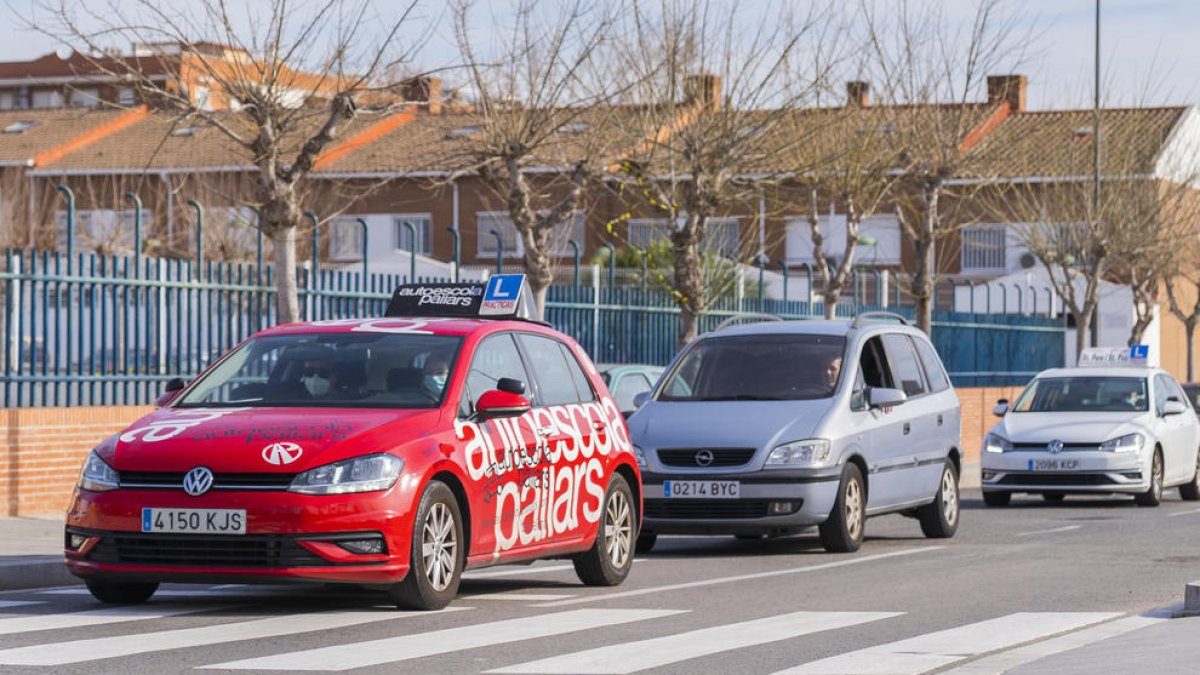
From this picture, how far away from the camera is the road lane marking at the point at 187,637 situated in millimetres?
9062

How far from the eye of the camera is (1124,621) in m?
10.9

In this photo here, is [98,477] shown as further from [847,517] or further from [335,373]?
[847,517]

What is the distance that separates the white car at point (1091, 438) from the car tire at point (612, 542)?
37.6ft

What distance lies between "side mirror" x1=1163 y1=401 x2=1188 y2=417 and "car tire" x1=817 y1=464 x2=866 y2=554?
953cm

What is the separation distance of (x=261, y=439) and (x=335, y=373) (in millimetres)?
1167

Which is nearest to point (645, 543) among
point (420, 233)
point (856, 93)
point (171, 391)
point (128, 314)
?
point (128, 314)

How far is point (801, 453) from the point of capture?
622 inches

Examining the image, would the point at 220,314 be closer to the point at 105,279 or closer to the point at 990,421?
the point at 105,279

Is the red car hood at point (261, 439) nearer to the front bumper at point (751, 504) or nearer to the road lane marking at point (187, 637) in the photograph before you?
the road lane marking at point (187, 637)

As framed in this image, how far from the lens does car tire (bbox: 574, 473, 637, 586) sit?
12883 millimetres

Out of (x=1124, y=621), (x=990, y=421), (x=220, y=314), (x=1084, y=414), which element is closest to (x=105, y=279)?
(x=220, y=314)

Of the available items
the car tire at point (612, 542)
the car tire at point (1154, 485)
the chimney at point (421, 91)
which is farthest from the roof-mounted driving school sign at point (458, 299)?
the car tire at point (1154, 485)

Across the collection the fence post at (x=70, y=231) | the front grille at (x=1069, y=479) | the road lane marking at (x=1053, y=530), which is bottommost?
the road lane marking at (x=1053, y=530)

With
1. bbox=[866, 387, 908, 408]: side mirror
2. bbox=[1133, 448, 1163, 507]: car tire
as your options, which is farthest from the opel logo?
bbox=[1133, 448, 1163, 507]: car tire
